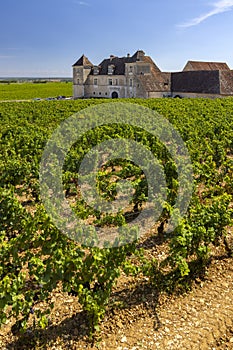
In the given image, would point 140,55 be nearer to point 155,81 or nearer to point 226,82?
point 155,81

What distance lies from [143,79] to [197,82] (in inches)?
326

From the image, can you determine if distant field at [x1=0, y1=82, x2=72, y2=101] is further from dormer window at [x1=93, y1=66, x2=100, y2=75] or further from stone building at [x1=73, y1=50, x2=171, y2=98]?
dormer window at [x1=93, y1=66, x2=100, y2=75]

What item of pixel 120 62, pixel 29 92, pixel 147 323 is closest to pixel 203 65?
pixel 120 62

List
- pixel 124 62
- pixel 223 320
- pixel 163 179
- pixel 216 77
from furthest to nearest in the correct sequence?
pixel 124 62 < pixel 216 77 < pixel 163 179 < pixel 223 320

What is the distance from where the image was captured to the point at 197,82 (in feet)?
166

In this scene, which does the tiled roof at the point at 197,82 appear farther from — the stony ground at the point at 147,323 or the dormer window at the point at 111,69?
the stony ground at the point at 147,323

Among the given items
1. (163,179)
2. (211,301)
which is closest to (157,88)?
(163,179)

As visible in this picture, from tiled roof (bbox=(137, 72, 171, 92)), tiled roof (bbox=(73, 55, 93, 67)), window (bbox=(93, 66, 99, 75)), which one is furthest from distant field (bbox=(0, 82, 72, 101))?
tiled roof (bbox=(137, 72, 171, 92))

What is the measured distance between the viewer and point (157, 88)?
5216 cm

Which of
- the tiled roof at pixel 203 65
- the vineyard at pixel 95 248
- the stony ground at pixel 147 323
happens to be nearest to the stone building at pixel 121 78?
the tiled roof at pixel 203 65

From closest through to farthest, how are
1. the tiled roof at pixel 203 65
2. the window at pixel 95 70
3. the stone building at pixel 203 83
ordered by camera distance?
the stone building at pixel 203 83 → the window at pixel 95 70 → the tiled roof at pixel 203 65

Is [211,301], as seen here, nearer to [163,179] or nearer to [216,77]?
[163,179]

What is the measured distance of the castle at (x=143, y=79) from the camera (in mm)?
48594

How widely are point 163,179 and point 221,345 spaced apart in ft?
14.4
